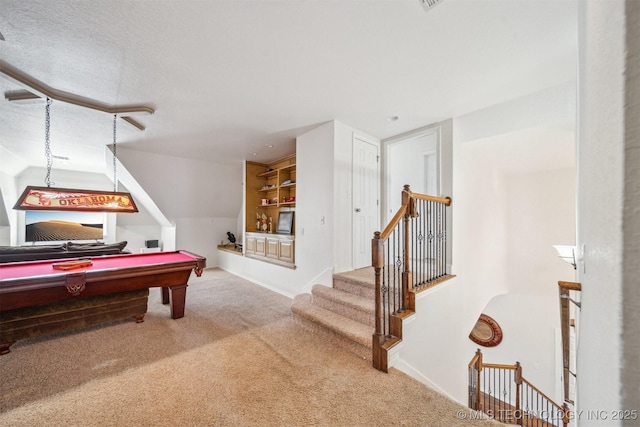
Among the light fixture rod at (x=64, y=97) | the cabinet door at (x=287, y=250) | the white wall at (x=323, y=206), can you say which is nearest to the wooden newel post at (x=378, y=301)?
the white wall at (x=323, y=206)

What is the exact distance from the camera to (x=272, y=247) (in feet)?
15.1

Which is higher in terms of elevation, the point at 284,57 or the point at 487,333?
the point at 284,57

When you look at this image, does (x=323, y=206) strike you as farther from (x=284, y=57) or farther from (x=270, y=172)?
(x=270, y=172)

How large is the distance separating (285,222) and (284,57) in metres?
3.30

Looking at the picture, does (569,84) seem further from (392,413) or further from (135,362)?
(135,362)

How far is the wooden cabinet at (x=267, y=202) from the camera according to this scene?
4734 mm

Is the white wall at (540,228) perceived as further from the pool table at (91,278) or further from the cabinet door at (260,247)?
the pool table at (91,278)

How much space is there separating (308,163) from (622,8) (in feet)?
11.5

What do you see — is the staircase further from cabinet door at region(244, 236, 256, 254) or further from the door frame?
cabinet door at region(244, 236, 256, 254)

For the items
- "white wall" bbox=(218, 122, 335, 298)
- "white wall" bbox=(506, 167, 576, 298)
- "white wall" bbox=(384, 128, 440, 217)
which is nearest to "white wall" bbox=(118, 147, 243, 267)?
"white wall" bbox=(218, 122, 335, 298)

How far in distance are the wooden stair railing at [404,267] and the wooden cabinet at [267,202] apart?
2.42m

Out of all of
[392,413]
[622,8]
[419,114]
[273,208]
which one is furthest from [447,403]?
[273,208]

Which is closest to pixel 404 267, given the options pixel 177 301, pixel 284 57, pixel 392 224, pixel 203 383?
pixel 392 224

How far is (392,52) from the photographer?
1959mm
